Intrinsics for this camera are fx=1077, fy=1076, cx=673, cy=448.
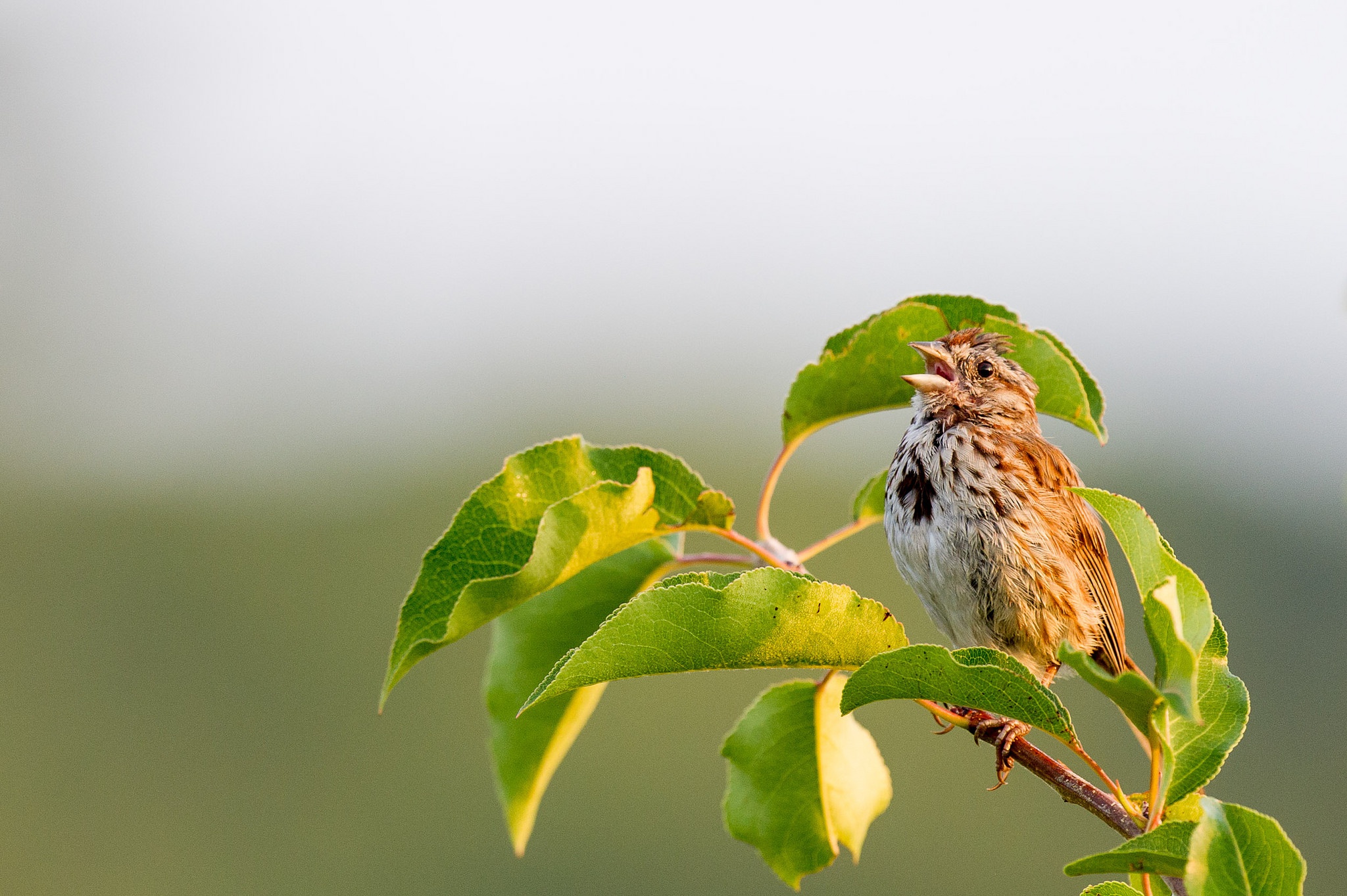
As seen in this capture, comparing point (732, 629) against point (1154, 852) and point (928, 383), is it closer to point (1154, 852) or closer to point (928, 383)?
point (1154, 852)

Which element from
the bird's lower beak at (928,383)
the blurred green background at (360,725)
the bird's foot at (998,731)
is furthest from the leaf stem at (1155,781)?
the blurred green background at (360,725)

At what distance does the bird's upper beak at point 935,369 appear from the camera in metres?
2.33

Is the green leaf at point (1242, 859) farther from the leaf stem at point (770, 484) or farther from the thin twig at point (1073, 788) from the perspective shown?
the leaf stem at point (770, 484)

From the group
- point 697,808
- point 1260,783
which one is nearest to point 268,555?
point 697,808

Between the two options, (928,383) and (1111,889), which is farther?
(928,383)

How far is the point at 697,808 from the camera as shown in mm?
17562

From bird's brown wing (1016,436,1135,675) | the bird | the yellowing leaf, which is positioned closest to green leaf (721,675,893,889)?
the yellowing leaf

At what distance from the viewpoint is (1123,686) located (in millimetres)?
1125

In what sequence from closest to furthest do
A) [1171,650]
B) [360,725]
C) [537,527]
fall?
[1171,650] → [537,527] → [360,725]

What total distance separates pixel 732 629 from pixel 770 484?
2.75 ft

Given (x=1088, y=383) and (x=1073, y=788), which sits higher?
(x=1088, y=383)

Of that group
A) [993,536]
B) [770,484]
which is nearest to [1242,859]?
[770,484]

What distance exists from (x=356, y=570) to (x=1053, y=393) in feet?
66.2

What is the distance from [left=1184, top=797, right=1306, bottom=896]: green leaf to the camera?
106 cm
